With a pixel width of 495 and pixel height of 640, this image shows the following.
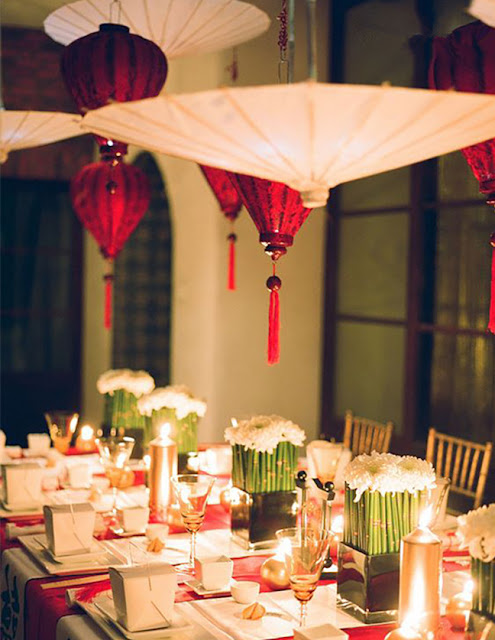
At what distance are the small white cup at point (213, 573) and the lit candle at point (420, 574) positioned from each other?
40cm

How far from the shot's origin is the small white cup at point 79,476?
287 cm

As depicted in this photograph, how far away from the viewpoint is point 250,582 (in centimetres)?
190

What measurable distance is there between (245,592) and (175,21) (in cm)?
167

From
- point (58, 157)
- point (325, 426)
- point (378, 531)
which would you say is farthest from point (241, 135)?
point (58, 157)

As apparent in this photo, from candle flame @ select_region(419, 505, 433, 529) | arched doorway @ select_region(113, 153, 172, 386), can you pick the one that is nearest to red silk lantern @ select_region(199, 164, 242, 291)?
candle flame @ select_region(419, 505, 433, 529)

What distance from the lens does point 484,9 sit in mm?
1625

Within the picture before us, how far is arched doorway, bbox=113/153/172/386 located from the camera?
6270 mm

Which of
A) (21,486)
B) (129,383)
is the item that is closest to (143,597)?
(21,486)

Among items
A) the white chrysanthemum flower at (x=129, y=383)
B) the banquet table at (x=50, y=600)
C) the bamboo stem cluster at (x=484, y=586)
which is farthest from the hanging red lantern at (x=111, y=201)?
the bamboo stem cluster at (x=484, y=586)

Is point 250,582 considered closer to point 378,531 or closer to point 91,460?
point 378,531

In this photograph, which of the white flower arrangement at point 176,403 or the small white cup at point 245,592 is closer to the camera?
the small white cup at point 245,592

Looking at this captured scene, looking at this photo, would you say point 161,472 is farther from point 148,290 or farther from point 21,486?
point 148,290

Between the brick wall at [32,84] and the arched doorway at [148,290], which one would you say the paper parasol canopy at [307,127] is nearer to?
the brick wall at [32,84]

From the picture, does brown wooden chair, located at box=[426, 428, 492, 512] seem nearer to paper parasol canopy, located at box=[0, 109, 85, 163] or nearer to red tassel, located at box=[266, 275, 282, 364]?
red tassel, located at box=[266, 275, 282, 364]
